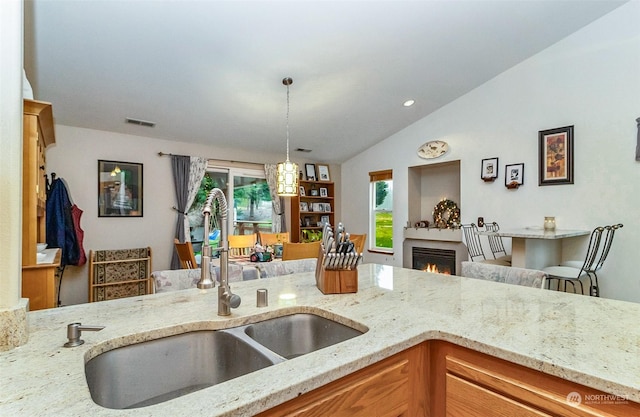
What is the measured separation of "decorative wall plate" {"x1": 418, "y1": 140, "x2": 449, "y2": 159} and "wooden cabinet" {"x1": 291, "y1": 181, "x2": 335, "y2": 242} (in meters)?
1.93

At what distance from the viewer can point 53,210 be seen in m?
3.56

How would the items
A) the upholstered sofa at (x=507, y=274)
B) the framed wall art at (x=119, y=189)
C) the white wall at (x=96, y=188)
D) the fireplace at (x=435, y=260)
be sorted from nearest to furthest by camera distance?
the upholstered sofa at (x=507, y=274)
the white wall at (x=96, y=188)
the framed wall art at (x=119, y=189)
the fireplace at (x=435, y=260)

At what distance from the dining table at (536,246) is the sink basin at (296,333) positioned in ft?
8.35

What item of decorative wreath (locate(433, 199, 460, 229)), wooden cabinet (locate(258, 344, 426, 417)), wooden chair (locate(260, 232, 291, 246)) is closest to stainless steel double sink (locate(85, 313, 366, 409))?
wooden cabinet (locate(258, 344, 426, 417))

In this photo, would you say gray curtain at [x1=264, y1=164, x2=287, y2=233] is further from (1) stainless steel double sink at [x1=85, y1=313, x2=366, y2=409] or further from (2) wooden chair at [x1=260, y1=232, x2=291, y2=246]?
(1) stainless steel double sink at [x1=85, y1=313, x2=366, y2=409]

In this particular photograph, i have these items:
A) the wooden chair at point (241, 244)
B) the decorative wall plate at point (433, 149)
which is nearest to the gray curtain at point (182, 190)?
the wooden chair at point (241, 244)

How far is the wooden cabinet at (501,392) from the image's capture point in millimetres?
797

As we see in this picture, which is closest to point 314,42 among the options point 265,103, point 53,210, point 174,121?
point 265,103

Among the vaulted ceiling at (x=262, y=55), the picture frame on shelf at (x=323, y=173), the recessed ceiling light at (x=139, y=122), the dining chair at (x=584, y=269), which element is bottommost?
the dining chair at (x=584, y=269)

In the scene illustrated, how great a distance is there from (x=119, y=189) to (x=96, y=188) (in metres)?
0.26

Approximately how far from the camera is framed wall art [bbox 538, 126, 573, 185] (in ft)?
13.1

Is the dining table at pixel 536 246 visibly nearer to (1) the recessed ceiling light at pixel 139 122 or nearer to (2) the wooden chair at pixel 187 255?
(2) the wooden chair at pixel 187 255

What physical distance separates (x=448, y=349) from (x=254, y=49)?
3.18 m

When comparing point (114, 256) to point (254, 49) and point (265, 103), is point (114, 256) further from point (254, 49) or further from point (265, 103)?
point (254, 49)
